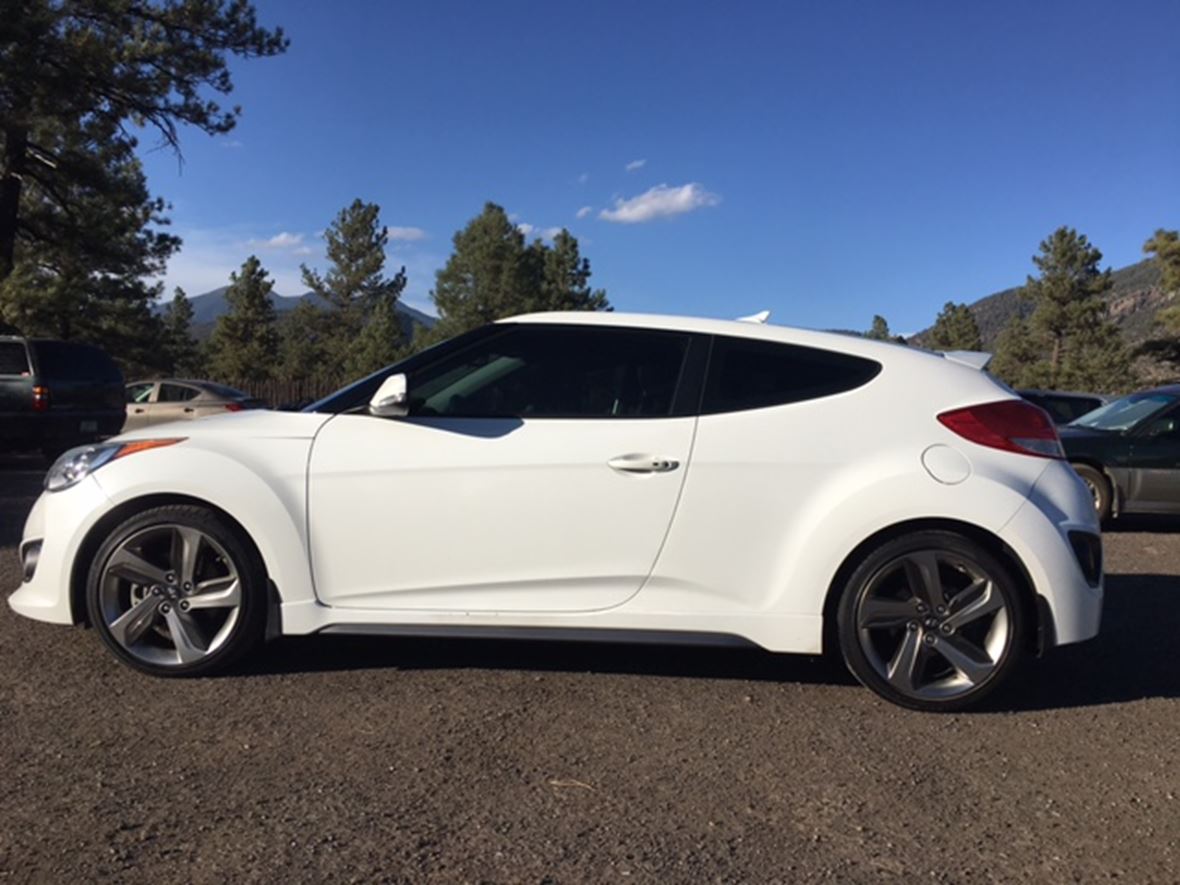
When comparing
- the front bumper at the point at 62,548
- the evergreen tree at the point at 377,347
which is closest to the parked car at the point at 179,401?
the front bumper at the point at 62,548

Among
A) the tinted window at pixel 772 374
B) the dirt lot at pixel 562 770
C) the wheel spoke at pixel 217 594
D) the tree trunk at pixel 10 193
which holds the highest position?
the tree trunk at pixel 10 193

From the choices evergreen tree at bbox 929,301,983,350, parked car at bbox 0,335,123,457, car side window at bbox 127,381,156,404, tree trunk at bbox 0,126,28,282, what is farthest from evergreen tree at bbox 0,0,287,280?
evergreen tree at bbox 929,301,983,350

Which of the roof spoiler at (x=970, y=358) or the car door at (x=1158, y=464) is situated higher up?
the roof spoiler at (x=970, y=358)

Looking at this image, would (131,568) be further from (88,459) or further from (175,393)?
(175,393)

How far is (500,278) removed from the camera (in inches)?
1592

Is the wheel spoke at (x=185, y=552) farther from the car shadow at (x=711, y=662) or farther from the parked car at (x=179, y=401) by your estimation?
the parked car at (x=179, y=401)

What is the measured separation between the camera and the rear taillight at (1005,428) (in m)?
3.72

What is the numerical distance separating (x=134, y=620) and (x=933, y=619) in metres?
3.29

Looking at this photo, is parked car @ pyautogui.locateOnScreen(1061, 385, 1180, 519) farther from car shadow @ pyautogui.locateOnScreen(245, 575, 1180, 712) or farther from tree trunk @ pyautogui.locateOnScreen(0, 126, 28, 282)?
tree trunk @ pyautogui.locateOnScreen(0, 126, 28, 282)

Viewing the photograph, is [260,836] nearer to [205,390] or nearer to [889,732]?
[889,732]

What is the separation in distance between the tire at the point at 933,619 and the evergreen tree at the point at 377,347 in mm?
37612

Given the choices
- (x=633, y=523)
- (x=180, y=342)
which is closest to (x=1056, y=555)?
(x=633, y=523)

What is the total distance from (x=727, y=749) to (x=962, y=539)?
1.28m

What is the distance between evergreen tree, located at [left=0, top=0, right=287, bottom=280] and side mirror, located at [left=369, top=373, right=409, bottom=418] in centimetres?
1831
